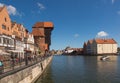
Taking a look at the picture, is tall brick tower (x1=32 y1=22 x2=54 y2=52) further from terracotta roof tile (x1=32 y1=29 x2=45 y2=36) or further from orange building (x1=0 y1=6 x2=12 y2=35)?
orange building (x1=0 y1=6 x2=12 y2=35)

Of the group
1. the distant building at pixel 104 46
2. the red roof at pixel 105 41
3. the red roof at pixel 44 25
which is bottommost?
the distant building at pixel 104 46

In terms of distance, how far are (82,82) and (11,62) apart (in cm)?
1375

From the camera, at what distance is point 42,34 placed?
104688mm

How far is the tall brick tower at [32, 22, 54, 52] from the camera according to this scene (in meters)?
102

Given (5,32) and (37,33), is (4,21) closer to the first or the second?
(5,32)

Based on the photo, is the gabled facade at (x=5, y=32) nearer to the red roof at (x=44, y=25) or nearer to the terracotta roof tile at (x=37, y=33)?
the terracotta roof tile at (x=37, y=33)

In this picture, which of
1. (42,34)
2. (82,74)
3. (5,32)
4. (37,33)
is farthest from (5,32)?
(37,33)

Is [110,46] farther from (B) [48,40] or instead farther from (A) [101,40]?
(B) [48,40]

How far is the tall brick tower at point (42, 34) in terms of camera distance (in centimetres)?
10182

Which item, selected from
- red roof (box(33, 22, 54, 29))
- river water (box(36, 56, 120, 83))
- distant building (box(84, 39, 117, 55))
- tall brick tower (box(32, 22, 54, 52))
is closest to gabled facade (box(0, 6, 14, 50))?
river water (box(36, 56, 120, 83))

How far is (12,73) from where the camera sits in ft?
58.5

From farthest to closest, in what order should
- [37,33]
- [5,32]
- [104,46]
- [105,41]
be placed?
1. [105,41]
2. [104,46]
3. [37,33]
4. [5,32]

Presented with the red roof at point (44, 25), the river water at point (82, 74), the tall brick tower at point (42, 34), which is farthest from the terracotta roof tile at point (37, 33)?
the river water at point (82, 74)

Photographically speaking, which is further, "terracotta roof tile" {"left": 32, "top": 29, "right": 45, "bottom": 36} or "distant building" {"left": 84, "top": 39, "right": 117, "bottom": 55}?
"distant building" {"left": 84, "top": 39, "right": 117, "bottom": 55}
